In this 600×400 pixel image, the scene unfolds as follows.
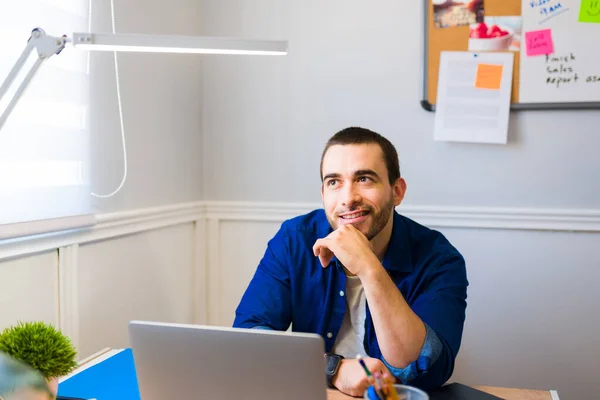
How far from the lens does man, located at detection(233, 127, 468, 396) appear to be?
60.1 inches

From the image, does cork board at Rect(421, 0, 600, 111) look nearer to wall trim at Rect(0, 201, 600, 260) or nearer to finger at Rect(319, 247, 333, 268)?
wall trim at Rect(0, 201, 600, 260)

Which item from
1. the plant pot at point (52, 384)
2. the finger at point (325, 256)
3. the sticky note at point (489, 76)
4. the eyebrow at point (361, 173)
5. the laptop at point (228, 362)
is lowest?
the plant pot at point (52, 384)

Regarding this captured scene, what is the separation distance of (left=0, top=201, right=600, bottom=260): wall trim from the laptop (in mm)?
877

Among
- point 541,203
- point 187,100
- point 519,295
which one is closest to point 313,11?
point 187,100

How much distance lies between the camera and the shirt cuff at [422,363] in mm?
1431

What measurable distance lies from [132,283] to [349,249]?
921 mm

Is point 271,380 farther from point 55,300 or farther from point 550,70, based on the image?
point 550,70

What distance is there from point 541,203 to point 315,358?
167 centimetres

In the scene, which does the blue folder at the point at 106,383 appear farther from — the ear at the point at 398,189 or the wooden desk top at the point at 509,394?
the ear at the point at 398,189

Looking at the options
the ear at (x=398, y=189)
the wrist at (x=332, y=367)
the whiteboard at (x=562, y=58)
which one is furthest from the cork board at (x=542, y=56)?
the wrist at (x=332, y=367)

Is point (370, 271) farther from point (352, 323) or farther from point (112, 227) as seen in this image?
point (112, 227)

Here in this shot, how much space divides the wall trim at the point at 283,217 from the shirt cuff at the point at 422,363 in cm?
94

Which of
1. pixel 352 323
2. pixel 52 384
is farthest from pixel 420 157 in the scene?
pixel 52 384

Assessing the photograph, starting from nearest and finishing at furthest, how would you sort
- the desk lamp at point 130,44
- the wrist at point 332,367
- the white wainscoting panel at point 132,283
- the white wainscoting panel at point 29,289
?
the desk lamp at point 130,44, the wrist at point 332,367, the white wainscoting panel at point 29,289, the white wainscoting panel at point 132,283
